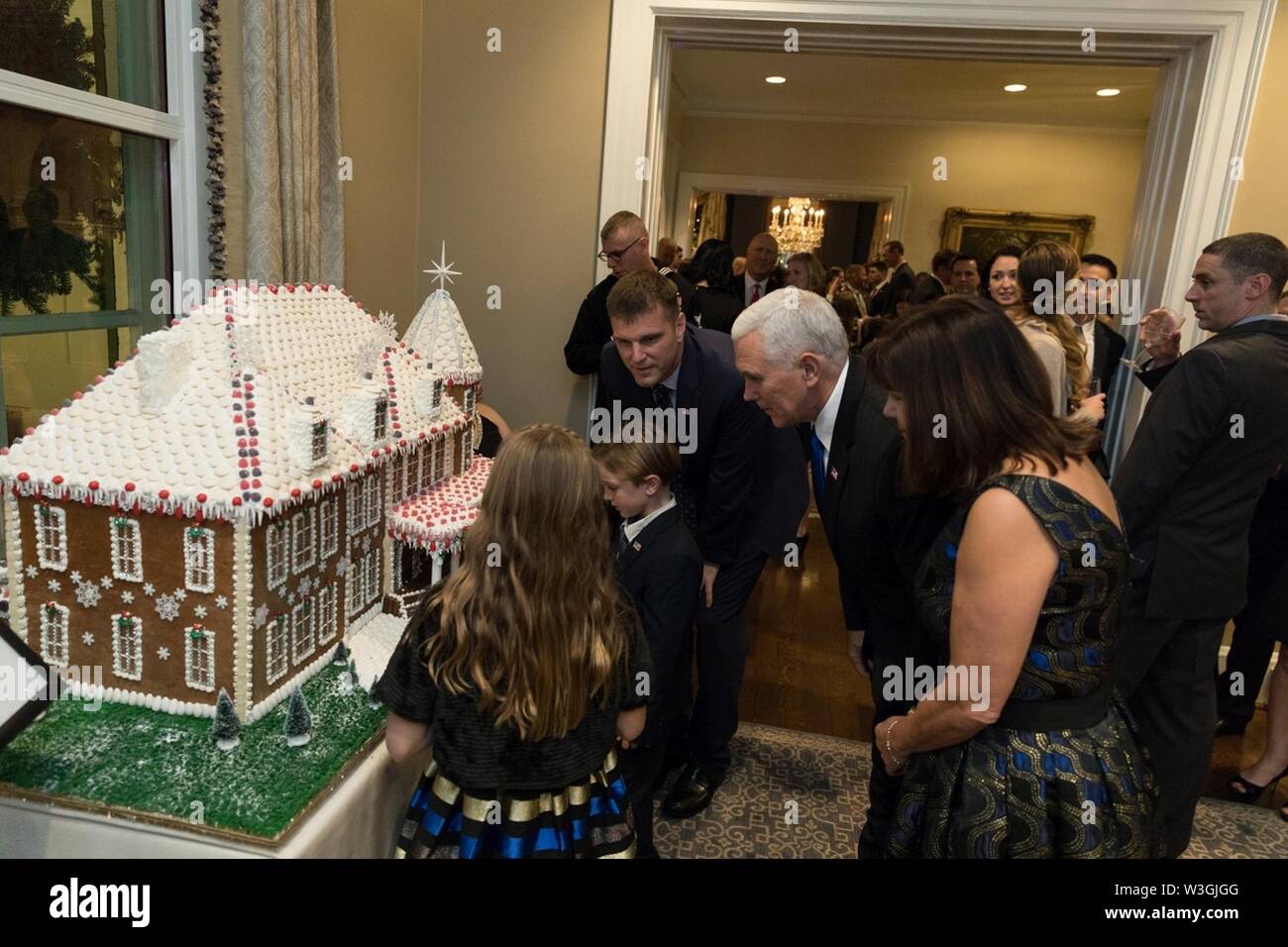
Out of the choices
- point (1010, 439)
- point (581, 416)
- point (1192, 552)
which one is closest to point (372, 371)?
point (1010, 439)

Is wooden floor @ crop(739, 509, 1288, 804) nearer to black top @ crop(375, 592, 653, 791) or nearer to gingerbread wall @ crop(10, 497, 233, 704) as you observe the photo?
black top @ crop(375, 592, 653, 791)

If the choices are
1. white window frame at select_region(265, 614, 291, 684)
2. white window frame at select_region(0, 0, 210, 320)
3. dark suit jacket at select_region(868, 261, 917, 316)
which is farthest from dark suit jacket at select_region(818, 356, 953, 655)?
dark suit jacket at select_region(868, 261, 917, 316)

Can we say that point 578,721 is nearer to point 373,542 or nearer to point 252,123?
point 373,542

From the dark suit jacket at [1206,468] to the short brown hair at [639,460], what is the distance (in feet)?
4.50

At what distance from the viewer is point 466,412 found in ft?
8.95

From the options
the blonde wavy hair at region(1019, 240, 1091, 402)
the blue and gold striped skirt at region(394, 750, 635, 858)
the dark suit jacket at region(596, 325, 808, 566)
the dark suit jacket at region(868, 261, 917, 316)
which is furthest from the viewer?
the dark suit jacket at region(868, 261, 917, 316)

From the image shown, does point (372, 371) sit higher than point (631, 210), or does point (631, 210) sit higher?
point (631, 210)

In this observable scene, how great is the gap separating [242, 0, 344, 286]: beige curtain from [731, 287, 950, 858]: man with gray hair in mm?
1552

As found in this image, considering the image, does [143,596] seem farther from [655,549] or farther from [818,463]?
[818,463]

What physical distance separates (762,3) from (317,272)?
2.25 m

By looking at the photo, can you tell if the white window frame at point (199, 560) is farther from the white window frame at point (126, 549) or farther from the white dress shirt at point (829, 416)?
the white dress shirt at point (829, 416)

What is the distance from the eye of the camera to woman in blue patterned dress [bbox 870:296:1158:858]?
142 centimetres

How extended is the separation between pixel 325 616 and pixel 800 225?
32.4ft

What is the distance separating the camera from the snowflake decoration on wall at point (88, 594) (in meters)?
1.69
